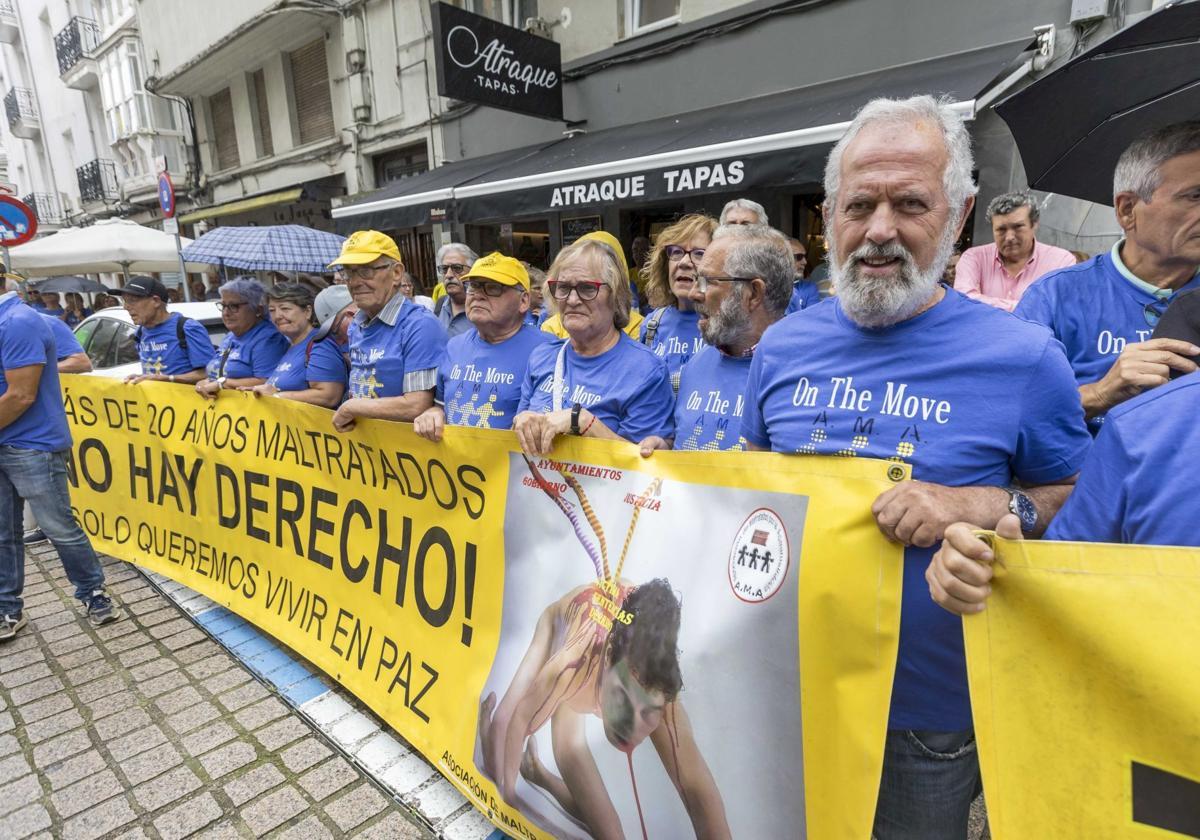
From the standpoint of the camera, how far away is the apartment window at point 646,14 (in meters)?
7.68

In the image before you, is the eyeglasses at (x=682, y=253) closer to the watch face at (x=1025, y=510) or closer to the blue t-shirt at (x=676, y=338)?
the blue t-shirt at (x=676, y=338)

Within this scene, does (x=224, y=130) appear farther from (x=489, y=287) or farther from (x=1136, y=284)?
(x=1136, y=284)

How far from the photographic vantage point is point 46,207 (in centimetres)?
2908

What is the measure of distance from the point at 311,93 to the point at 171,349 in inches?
436

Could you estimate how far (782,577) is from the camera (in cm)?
144

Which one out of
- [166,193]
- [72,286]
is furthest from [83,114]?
[166,193]

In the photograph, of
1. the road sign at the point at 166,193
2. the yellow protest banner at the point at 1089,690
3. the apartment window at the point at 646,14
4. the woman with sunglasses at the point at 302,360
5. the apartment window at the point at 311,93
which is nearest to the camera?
→ the yellow protest banner at the point at 1089,690

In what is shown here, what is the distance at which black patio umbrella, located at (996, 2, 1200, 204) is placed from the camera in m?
1.58

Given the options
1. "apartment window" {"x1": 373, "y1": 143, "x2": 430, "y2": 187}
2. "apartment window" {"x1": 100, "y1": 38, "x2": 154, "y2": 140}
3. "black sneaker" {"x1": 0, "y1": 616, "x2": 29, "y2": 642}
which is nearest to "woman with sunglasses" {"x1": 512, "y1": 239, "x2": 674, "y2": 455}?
"black sneaker" {"x1": 0, "y1": 616, "x2": 29, "y2": 642}

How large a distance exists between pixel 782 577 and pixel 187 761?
261cm

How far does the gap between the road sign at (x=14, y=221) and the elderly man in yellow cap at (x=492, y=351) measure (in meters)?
6.88

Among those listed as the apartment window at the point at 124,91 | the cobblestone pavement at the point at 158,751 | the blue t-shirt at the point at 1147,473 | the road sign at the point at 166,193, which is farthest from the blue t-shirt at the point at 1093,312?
the apartment window at the point at 124,91

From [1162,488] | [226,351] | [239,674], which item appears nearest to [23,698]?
[239,674]

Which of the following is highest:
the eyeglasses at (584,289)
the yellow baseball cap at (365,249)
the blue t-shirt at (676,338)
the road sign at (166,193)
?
the road sign at (166,193)
